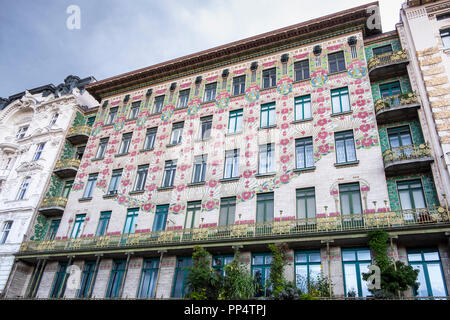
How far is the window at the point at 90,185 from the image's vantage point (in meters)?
28.0

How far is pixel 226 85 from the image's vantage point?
28.0m

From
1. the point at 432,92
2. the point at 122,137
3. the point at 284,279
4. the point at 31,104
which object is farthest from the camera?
the point at 31,104

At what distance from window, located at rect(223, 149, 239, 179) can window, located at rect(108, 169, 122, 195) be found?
8.85 m

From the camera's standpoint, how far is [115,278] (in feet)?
74.8

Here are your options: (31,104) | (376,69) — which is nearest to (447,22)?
(376,69)

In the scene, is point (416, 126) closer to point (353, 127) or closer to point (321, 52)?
point (353, 127)

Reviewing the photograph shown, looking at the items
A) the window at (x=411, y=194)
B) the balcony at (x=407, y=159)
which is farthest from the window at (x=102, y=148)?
the window at (x=411, y=194)

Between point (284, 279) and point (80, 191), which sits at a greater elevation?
point (80, 191)

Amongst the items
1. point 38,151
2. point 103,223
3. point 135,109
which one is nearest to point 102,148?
point 135,109

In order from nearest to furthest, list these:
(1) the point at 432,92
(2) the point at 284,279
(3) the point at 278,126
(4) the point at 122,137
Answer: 1. (2) the point at 284,279
2. (1) the point at 432,92
3. (3) the point at 278,126
4. (4) the point at 122,137

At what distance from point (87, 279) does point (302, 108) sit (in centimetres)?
1831

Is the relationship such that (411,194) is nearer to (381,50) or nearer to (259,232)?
(259,232)

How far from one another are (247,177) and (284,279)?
23.8ft
